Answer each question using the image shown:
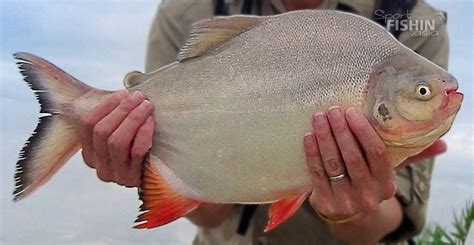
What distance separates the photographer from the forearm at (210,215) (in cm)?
183

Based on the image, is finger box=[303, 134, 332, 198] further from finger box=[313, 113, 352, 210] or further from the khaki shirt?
the khaki shirt

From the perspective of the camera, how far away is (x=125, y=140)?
128cm

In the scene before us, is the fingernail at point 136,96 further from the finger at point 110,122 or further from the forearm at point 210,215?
the forearm at point 210,215

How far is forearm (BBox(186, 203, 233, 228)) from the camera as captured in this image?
1835mm

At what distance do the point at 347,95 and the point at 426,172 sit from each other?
92cm

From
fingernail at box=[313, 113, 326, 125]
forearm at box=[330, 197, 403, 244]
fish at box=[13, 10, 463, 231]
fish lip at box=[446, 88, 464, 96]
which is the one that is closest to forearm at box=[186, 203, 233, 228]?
forearm at box=[330, 197, 403, 244]

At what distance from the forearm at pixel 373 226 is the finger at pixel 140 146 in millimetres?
576

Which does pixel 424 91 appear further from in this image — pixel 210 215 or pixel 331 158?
pixel 210 215

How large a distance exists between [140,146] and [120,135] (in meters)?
0.06

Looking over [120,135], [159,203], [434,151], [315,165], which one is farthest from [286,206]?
[434,151]

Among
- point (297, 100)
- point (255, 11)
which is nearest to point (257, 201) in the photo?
point (297, 100)

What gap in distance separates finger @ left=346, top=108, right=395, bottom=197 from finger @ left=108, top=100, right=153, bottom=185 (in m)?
0.29

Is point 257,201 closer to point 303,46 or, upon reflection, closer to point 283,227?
point 303,46

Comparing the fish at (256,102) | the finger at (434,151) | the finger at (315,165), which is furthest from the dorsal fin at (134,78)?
the finger at (434,151)
